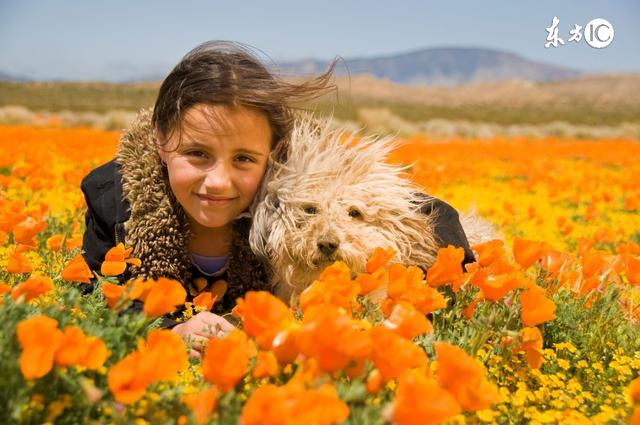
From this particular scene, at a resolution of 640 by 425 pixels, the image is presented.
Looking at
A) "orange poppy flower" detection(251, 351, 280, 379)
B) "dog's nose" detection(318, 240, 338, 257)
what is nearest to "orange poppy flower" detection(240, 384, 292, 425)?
"orange poppy flower" detection(251, 351, 280, 379)

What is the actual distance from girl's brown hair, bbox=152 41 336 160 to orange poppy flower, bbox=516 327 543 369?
1.72 metres

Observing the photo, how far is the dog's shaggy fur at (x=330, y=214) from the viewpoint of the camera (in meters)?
2.95

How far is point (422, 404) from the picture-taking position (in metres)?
1.34

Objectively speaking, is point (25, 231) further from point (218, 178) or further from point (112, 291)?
point (112, 291)

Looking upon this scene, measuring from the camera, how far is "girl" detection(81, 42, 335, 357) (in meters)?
3.36

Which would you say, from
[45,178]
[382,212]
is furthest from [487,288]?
[45,178]

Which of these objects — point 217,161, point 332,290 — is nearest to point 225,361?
point 332,290

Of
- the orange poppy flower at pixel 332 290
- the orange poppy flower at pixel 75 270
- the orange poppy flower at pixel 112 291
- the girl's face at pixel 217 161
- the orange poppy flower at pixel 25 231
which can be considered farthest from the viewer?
the girl's face at pixel 217 161

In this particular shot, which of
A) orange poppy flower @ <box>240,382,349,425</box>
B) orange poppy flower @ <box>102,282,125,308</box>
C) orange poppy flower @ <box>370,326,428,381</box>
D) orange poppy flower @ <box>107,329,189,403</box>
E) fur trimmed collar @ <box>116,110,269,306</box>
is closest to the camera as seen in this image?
orange poppy flower @ <box>240,382,349,425</box>

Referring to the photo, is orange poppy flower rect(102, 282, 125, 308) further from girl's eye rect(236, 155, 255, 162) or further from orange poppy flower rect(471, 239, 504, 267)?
girl's eye rect(236, 155, 255, 162)

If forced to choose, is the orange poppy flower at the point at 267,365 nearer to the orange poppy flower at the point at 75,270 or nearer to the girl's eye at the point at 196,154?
the orange poppy flower at the point at 75,270

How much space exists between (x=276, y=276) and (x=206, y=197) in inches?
22.6

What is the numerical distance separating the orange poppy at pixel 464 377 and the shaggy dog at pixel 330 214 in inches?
54.2

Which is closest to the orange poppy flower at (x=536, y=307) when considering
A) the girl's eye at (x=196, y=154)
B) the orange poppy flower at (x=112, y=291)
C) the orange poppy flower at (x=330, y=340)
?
the orange poppy flower at (x=330, y=340)
